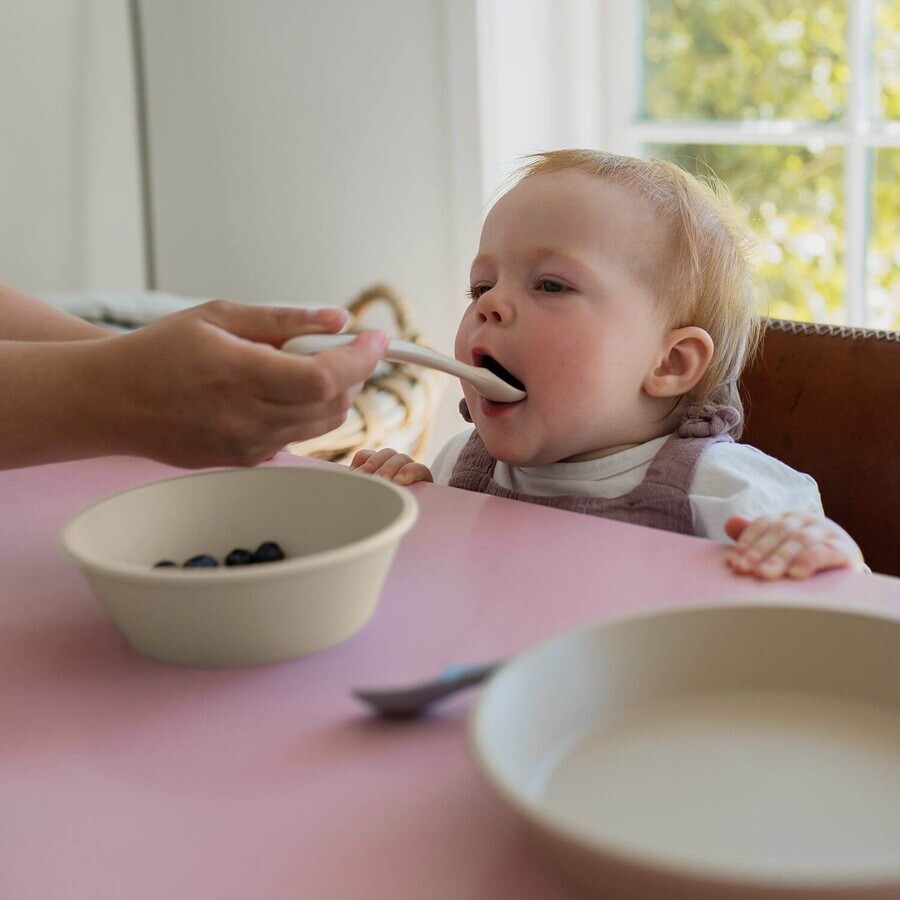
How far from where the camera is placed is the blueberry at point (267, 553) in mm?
798

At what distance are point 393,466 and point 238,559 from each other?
Result: 15.2 inches

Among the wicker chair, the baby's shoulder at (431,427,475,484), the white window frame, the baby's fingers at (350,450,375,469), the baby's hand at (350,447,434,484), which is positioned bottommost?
the wicker chair

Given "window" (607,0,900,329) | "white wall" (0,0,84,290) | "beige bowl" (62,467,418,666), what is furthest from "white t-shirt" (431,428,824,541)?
"white wall" (0,0,84,290)

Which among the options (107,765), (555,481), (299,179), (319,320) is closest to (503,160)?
(299,179)

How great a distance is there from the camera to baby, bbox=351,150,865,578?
121cm

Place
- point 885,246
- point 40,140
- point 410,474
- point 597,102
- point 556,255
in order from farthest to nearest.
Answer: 1. point 40,140
2. point 597,102
3. point 885,246
4. point 556,255
5. point 410,474

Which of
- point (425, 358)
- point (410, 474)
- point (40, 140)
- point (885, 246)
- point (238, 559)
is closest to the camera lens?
point (238, 559)

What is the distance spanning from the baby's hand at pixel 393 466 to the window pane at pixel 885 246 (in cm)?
154

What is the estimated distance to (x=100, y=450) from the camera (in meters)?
0.82

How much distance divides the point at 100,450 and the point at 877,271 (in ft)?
6.60

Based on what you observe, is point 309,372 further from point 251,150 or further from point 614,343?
point 251,150

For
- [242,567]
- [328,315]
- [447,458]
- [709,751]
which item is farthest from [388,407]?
[709,751]

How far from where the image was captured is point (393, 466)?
1.16m

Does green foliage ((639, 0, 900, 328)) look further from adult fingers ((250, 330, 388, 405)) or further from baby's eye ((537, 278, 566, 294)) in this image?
adult fingers ((250, 330, 388, 405))
